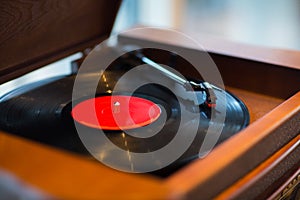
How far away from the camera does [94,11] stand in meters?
1.31

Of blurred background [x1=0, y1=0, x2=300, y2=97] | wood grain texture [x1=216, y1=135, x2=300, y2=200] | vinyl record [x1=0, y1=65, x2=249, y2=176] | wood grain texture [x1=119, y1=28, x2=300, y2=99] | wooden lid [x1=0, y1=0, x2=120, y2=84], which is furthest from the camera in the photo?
blurred background [x1=0, y1=0, x2=300, y2=97]

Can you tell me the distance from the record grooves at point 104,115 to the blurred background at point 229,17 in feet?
7.10

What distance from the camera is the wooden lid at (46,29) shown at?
105 cm

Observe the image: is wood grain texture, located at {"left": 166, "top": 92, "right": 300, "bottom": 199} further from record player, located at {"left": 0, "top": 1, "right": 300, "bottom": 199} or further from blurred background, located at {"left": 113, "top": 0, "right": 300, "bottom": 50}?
blurred background, located at {"left": 113, "top": 0, "right": 300, "bottom": 50}

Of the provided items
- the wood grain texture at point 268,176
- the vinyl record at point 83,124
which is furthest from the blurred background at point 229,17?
the wood grain texture at point 268,176

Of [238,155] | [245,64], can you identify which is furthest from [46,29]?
[238,155]

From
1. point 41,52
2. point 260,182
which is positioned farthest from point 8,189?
point 41,52

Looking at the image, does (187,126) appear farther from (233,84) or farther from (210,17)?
(210,17)

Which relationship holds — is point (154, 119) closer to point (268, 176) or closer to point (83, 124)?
point (83, 124)

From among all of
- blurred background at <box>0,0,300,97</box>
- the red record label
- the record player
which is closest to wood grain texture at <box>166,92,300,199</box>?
the record player

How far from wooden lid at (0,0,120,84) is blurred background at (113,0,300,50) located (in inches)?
78.4

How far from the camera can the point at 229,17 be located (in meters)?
3.56

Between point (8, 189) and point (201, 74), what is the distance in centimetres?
81

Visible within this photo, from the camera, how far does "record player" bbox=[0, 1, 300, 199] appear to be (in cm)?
56
